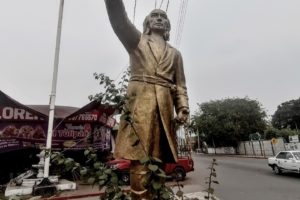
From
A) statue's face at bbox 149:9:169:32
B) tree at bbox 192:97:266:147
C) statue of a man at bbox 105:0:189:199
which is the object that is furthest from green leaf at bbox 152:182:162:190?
tree at bbox 192:97:266:147

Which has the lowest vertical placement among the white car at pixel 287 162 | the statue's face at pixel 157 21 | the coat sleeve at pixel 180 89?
the white car at pixel 287 162

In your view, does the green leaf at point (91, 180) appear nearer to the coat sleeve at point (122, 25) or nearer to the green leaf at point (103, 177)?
the green leaf at point (103, 177)

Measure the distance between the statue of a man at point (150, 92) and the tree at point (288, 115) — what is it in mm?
52238

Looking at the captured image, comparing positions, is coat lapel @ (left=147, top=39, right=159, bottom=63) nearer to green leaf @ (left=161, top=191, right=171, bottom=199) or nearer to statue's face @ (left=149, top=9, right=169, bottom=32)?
statue's face @ (left=149, top=9, right=169, bottom=32)

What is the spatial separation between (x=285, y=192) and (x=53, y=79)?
29.2 feet

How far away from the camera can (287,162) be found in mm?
13914

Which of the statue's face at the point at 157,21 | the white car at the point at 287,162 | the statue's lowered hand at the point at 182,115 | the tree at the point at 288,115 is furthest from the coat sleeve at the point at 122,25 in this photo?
the tree at the point at 288,115

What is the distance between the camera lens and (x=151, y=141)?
2.35 m

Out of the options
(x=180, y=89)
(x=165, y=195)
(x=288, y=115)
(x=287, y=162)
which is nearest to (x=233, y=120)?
(x=288, y=115)

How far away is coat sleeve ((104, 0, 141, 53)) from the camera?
224 cm

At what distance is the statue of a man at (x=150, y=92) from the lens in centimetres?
227

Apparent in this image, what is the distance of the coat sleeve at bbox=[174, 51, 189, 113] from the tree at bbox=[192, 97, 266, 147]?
35.7m

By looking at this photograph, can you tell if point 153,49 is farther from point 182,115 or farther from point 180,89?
→ point 182,115

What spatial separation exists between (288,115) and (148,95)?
2125 inches
